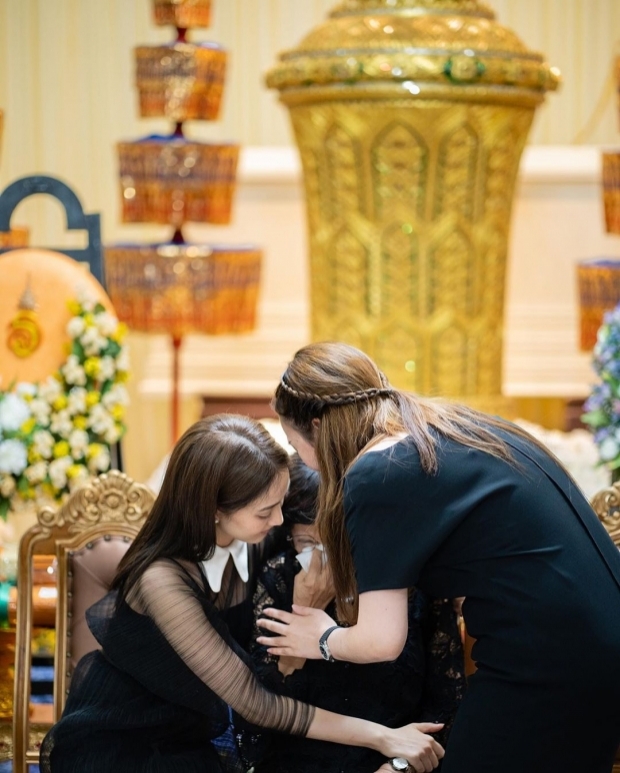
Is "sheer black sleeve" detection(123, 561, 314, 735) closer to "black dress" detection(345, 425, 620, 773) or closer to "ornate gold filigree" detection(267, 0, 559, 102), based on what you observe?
"black dress" detection(345, 425, 620, 773)

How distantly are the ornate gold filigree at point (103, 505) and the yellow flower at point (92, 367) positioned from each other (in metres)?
0.82

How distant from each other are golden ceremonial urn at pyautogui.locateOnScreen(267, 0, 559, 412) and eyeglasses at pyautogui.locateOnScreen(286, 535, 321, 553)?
2.15 m

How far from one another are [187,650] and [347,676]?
0.31 m

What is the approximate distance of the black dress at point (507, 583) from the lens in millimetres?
1964

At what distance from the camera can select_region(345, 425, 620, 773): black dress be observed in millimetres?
1964

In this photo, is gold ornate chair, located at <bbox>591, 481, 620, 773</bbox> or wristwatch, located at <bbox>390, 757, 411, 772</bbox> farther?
gold ornate chair, located at <bbox>591, 481, 620, 773</bbox>

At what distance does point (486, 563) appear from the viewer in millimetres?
2008

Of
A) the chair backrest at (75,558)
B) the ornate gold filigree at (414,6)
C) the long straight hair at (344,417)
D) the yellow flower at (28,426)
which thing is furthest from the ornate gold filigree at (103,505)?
the ornate gold filigree at (414,6)

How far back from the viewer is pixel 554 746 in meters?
2.02

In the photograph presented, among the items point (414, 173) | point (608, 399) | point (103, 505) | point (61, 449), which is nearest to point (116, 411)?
point (61, 449)

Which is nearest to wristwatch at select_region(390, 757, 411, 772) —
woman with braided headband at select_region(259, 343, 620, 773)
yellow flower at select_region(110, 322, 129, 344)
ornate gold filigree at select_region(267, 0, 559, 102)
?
woman with braided headband at select_region(259, 343, 620, 773)

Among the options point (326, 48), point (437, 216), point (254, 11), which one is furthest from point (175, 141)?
point (254, 11)

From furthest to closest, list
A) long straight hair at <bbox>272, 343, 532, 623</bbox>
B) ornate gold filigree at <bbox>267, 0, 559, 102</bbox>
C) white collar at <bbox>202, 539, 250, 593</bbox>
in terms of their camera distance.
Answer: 1. ornate gold filigree at <bbox>267, 0, 559, 102</bbox>
2. white collar at <bbox>202, 539, 250, 593</bbox>
3. long straight hair at <bbox>272, 343, 532, 623</bbox>

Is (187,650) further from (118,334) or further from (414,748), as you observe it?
(118,334)
